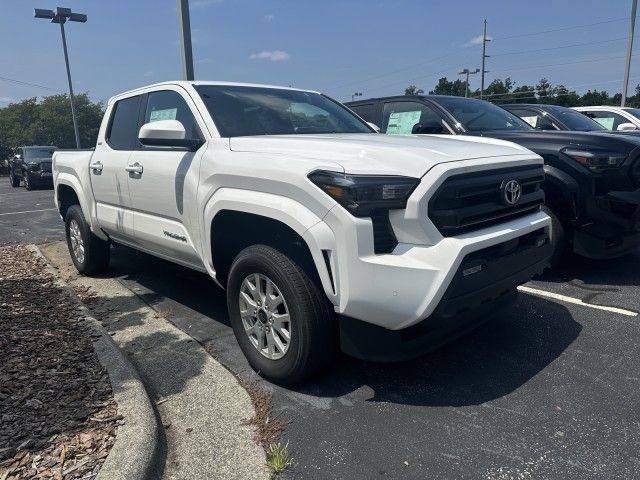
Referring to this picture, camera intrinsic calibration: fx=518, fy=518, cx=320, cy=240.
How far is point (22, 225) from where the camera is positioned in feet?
34.6

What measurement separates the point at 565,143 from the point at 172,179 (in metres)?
3.54

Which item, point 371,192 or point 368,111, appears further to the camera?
point 368,111

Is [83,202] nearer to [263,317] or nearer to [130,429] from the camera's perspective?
[263,317]


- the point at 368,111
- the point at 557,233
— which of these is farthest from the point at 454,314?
Answer: the point at 368,111

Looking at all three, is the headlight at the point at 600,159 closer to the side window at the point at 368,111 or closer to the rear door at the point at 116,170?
the side window at the point at 368,111

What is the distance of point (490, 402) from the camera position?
295 cm

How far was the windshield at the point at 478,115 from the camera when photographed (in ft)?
19.8

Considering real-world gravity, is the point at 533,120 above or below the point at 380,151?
above

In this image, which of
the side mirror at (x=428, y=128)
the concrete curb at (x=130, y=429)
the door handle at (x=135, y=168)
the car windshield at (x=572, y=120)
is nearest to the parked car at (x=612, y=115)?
the car windshield at (x=572, y=120)

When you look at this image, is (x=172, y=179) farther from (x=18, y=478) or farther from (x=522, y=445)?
(x=522, y=445)

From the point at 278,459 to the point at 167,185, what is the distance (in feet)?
7.59

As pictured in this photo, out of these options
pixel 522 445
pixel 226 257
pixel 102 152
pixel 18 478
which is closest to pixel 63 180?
pixel 102 152

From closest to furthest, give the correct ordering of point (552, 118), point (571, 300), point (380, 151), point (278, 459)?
1. point (278, 459)
2. point (380, 151)
3. point (571, 300)
4. point (552, 118)

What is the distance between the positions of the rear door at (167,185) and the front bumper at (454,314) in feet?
5.16
